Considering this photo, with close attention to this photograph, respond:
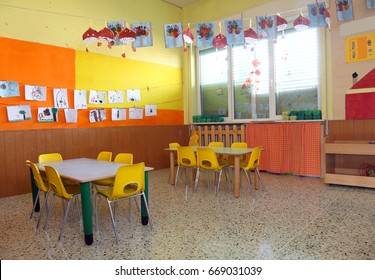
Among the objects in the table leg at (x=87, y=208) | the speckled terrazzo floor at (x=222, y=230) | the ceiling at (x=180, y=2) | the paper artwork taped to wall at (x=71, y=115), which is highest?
the ceiling at (x=180, y=2)

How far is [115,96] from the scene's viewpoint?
5.97 metres

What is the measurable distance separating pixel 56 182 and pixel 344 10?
493 centimetres

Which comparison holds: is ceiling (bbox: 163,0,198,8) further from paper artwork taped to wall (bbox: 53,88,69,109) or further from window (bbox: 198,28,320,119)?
paper artwork taped to wall (bbox: 53,88,69,109)

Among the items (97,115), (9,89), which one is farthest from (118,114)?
(9,89)

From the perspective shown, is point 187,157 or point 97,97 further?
point 97,97

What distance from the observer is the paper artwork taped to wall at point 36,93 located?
4709mm

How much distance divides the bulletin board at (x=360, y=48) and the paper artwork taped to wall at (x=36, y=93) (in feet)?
17.3

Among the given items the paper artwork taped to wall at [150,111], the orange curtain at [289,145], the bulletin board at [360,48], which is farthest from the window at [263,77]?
the paper artwork taped to wall at [150,111]

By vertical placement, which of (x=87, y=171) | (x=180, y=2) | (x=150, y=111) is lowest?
(x=87, y=171)

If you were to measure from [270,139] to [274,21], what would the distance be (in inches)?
94.1

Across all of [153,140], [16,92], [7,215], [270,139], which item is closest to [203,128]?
[153,140]

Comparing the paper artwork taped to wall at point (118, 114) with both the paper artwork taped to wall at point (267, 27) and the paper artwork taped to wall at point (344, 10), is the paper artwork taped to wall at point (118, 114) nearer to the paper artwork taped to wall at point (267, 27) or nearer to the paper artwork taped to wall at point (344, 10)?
the paper artwork taped to wall at point (267, 27)

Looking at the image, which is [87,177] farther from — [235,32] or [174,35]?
[235,32]

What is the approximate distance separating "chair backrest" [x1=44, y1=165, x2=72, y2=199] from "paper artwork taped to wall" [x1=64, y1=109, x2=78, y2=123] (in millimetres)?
2573
